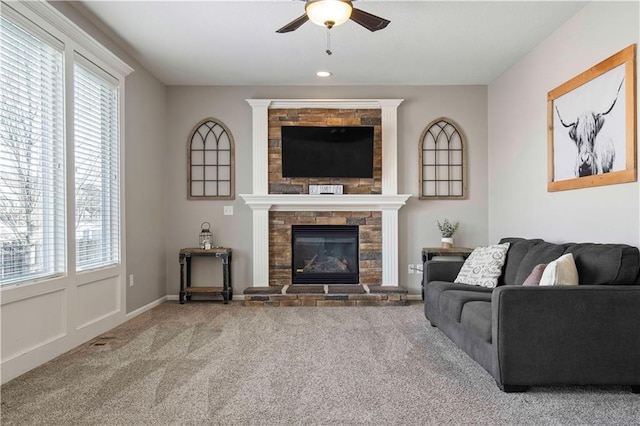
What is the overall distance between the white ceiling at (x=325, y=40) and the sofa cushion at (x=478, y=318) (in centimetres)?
230

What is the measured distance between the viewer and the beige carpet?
2.24 meters

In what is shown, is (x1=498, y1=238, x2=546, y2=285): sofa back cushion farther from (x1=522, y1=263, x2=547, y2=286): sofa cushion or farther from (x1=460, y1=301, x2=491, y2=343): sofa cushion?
(x1=460, y1=301, x2=491, y2=343): sofa cushion

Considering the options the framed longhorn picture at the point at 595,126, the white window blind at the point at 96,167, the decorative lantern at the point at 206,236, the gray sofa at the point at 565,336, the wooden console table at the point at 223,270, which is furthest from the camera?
the decorative lantern at the point at 206,236

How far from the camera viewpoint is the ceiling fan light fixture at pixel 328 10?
107 inches

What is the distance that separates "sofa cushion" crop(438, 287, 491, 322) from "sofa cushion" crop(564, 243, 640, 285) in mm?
669

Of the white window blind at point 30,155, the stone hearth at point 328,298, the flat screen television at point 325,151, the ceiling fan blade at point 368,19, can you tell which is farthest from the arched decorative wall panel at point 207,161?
the ceiling fan blade at point 368,19

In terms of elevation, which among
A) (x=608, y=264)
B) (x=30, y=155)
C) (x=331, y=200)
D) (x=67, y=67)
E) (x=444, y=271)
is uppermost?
(x=67, y=67)

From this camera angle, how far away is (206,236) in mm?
5539

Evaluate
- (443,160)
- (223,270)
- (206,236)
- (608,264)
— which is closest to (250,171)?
(206,236)

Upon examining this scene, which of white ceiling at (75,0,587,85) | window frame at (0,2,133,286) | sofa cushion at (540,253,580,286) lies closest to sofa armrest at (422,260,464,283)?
sofa cushion at (540,253,580,286)

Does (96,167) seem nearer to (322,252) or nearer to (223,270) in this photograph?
(223,270)

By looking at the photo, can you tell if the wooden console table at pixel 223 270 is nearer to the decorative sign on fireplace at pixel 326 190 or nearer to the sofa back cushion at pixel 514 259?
the decorative sign on fireplace at pixel 326 190

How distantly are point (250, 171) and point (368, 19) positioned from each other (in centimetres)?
305

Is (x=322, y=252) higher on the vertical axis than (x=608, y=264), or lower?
lower
